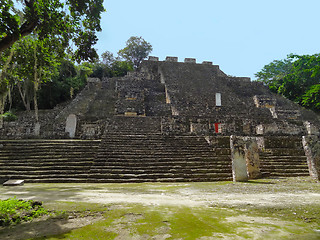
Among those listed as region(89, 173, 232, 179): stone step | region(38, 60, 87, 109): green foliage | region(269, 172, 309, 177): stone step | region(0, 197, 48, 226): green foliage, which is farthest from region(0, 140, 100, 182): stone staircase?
region(38, 60, 87, 109): green foliage

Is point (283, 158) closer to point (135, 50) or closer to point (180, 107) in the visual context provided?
point (180, 107)

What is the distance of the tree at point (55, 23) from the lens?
15.7 feet

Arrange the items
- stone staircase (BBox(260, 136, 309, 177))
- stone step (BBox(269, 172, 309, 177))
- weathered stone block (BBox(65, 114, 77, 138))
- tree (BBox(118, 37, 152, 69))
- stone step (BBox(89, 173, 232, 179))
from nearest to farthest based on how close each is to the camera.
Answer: stone step (BBox(89, 173, 232, 179)), stone step (BBox(269, 172, 309, 177)), stone staircase (BBox(260, 136, 309, 177)), weathered stone block (BBox(65, 114, 77, 138)), tree (BBox(118, 37, 152, 69))

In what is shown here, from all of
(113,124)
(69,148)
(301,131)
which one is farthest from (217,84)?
(69,148)

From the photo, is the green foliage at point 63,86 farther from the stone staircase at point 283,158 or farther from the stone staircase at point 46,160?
the stone staircase at point 283,158

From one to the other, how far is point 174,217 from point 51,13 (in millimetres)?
5793

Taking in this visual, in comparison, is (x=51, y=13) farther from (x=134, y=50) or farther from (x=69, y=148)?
(x=134, y=50)

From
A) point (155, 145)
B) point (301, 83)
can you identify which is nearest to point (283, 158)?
point (155, 145)

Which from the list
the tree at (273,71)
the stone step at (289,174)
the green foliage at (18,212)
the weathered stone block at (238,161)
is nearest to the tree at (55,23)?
the green foliage at (18,212)

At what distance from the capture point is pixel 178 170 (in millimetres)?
7352

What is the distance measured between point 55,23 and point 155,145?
5885 millimetres

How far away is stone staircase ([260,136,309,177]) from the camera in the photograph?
25.3 feet

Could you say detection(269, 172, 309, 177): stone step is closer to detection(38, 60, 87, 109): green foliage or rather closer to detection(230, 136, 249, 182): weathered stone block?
detection(230, 136, 249, 182): weathered stone block

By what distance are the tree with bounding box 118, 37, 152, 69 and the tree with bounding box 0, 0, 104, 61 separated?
27.3 metres
